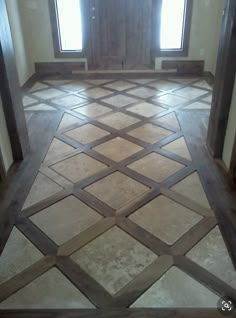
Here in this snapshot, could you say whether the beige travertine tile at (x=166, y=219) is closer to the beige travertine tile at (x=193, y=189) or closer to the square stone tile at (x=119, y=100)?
the beige travertine tile at (x=193, y=189)

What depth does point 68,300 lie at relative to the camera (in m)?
1.49

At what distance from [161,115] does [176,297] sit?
2532 mm

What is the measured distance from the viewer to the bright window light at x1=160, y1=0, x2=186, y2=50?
496cm

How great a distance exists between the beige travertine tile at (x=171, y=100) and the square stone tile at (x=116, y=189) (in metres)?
1.95

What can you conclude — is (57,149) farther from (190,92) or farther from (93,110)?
(190,92)

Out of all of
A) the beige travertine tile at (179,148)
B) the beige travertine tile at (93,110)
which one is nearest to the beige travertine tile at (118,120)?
the beige travertine tile at (93,110)

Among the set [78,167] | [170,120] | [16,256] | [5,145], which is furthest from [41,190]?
[170,120]

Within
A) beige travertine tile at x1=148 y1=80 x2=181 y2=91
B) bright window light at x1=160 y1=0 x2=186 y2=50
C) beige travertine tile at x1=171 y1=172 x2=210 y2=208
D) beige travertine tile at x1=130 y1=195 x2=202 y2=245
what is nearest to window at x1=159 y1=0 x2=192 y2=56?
bright window light at x1=160 y1=0 x2=186 y2=50

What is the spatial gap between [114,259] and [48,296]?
41 cm

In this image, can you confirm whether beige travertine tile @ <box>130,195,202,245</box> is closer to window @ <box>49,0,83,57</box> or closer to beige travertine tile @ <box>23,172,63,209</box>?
beige travertine tile @ <box>23,172,63,209</box>

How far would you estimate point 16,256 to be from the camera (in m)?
1.74

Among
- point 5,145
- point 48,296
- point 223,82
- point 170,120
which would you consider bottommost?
point 48,296

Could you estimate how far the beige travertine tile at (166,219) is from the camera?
1.88m

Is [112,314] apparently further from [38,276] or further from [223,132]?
[223,132]
